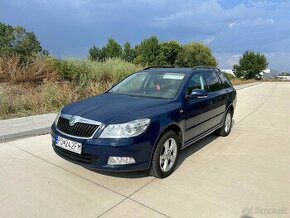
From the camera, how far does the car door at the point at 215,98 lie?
18.7 ft

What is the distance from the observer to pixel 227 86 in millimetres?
6887

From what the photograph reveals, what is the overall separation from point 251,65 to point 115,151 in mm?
69261

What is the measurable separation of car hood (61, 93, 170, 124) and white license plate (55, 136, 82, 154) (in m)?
0.39

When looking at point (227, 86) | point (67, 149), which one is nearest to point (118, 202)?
point (67, 149)

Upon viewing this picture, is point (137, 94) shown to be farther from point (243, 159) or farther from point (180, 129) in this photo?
point (243, 159)

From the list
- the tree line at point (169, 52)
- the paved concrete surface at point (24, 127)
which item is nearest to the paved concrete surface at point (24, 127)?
the paved concrete surface at point (24, 127)

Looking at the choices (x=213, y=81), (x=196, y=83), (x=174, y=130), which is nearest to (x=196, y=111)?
(x=196, y=83)

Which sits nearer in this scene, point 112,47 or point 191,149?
point 191,149

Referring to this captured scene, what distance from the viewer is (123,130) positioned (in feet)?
12.1

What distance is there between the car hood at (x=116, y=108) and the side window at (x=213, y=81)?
1706 mm

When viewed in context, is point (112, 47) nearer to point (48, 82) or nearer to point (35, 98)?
point (48, 82)

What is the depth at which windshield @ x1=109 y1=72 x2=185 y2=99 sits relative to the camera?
485cm

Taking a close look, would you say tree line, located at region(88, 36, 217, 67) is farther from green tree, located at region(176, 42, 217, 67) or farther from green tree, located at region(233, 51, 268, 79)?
green tree, located at region(233, 51, 268, 79)

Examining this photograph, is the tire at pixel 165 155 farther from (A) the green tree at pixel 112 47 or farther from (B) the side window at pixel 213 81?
(A) the green tree at pixel 112 47
